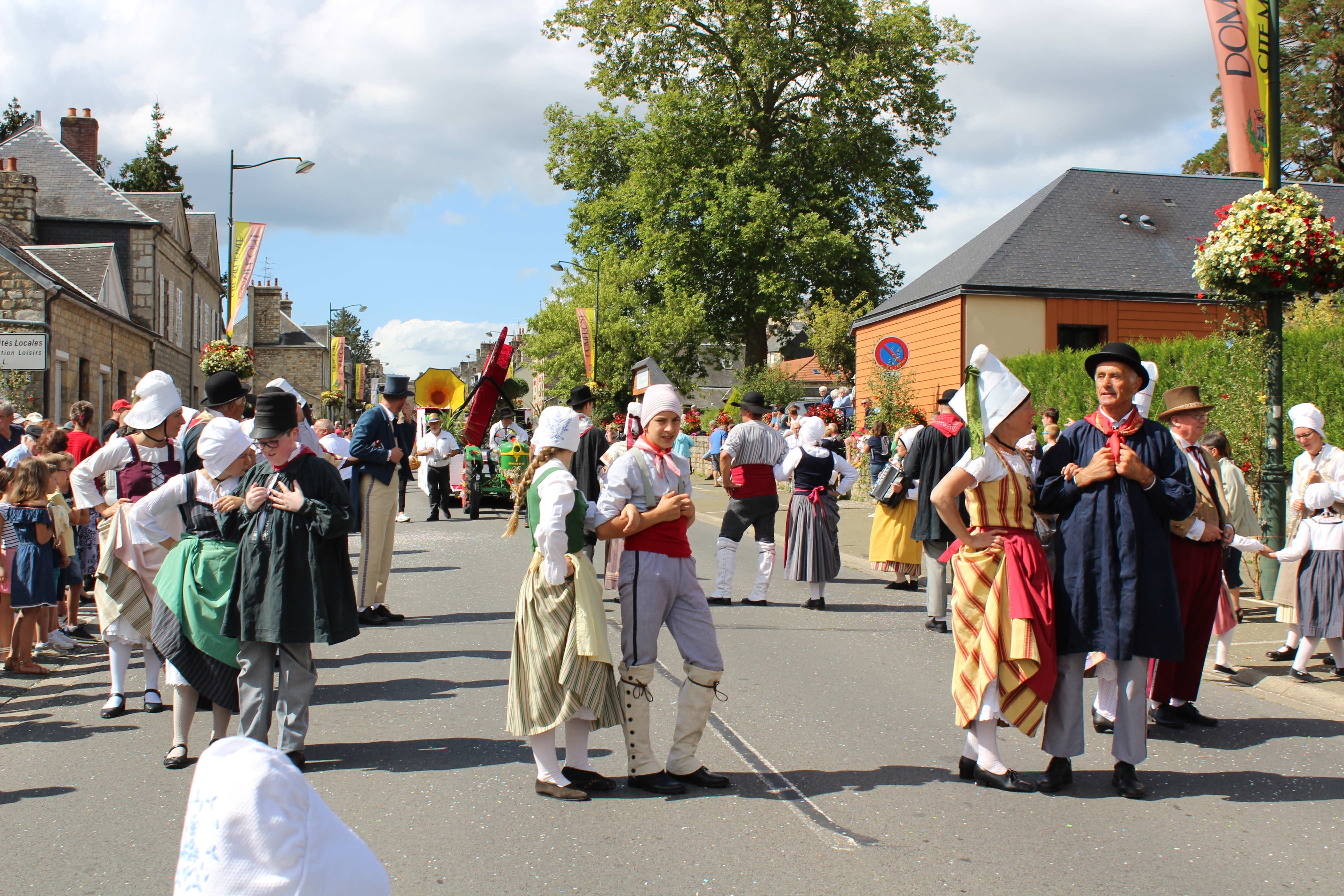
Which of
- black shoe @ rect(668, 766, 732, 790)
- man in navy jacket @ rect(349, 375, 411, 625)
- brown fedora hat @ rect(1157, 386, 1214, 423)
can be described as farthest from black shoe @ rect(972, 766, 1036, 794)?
man in navy jacket @ rect(349, 375, 411, 625)

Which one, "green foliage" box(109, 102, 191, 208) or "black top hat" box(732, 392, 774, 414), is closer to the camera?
"black top hat" box(732, 392, 774, 414)

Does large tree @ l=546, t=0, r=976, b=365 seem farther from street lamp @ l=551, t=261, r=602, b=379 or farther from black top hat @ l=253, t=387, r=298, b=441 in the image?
black top hat @ l=253, t=387, r=298, b=441

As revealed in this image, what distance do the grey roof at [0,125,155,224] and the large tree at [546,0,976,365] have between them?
51.3 ft

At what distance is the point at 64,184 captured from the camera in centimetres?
3466

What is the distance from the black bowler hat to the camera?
19.8 ft

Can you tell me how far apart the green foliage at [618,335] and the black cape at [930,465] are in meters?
27.5

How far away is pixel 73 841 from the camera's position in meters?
4.39

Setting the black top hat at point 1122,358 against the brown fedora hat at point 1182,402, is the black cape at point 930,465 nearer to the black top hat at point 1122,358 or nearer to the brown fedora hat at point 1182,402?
the brown fedora hat at point 1182,402

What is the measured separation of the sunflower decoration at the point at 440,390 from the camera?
2447cm

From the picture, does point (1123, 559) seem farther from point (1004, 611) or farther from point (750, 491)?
point (750, 491)

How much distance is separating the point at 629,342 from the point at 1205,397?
32936 mm

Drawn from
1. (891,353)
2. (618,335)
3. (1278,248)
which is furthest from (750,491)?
(618,335)

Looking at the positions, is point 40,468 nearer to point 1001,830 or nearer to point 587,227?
point 1001,830

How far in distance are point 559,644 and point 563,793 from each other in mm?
675
